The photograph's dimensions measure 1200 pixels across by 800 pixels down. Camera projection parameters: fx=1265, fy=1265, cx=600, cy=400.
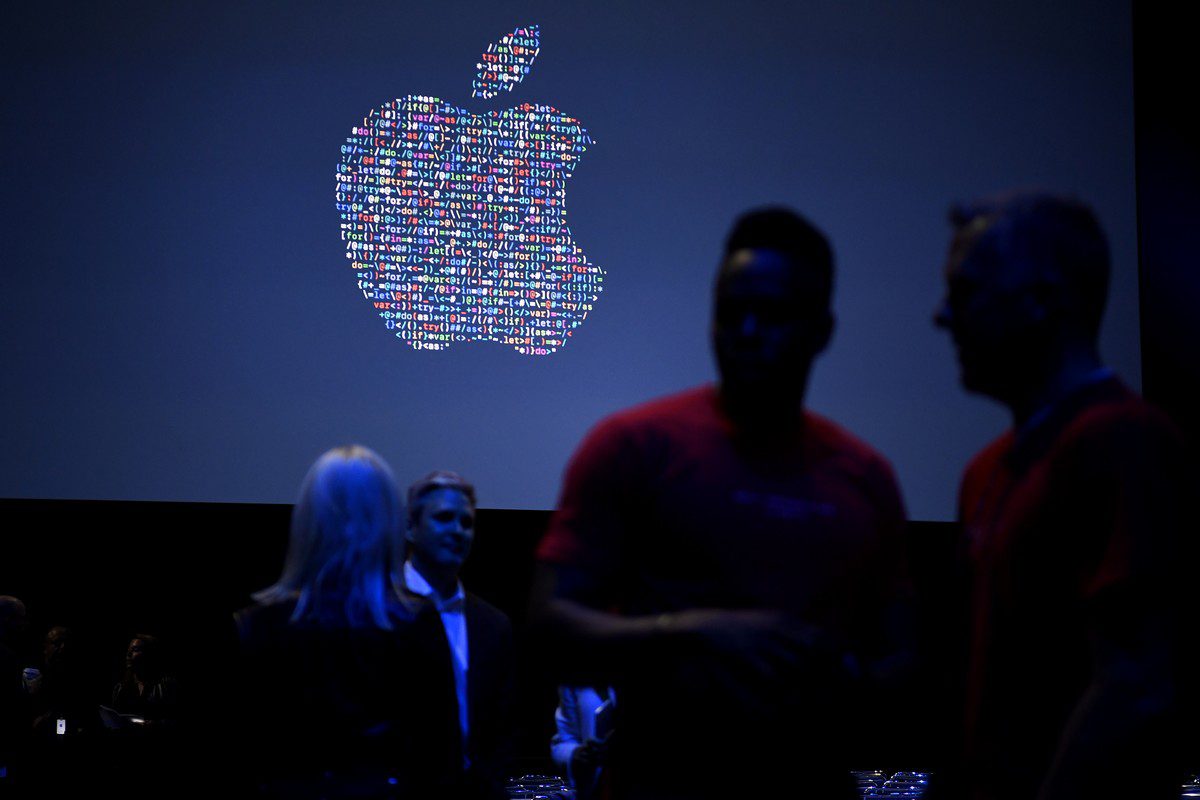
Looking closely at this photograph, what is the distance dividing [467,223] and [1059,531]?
4.41 m

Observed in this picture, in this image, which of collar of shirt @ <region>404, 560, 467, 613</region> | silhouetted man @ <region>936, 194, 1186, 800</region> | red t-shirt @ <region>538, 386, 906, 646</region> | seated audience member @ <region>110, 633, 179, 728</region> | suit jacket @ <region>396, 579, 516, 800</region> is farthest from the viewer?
seated audience member @ <region>110, 633, 179, 728</region>

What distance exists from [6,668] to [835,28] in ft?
14.8

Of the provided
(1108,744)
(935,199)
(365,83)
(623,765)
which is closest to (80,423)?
(365,83)

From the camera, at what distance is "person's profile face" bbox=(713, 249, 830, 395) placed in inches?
64.6

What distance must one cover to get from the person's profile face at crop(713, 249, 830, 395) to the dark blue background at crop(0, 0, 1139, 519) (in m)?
4.06

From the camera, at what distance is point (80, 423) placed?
559cm

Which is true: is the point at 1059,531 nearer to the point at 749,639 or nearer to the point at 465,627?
the point at 749,639

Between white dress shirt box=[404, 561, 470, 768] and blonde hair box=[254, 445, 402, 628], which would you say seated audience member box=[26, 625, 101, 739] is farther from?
blonde hair box=[254, 445, 402, 628]

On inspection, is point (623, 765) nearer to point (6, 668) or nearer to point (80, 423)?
point (6, 668)

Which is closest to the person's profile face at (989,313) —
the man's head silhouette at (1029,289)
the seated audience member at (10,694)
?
the man's head silhouette at (1029,289)

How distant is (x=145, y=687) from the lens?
6035mm

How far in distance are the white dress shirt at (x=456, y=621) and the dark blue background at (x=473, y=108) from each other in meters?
2.21

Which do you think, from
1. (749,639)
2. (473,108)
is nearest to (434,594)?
(749,639)

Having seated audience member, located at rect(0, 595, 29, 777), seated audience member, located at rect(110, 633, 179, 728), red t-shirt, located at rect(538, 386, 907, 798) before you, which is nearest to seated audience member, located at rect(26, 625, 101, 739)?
seated audience member, located at rect(110, 633, 179, 728)
